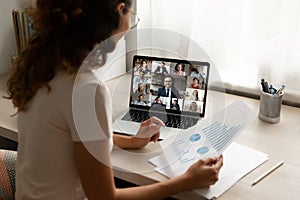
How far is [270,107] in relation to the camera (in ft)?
4.54

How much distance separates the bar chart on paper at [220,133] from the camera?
1122 millimetres

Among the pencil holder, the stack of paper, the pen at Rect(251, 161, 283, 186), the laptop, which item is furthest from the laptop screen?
the pen at Rect(251, 161, 283, 186)

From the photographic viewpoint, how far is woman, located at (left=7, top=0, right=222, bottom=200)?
2.87ft

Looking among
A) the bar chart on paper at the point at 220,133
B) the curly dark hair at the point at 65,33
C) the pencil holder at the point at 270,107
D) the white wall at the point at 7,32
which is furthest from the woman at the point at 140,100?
the white wall at the point at 7,32

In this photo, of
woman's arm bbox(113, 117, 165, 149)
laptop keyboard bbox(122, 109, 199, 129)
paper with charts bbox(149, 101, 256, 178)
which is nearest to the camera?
paper with charts bbox(149, 101, 256, 178)

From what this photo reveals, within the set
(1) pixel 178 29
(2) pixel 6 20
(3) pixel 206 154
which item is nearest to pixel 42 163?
A: (3) pixel 206 154

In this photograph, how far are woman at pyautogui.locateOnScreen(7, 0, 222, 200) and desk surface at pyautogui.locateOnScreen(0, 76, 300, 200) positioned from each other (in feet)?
0.33

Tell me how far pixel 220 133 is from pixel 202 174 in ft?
0.73

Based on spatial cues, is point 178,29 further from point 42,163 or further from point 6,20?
point 42,163

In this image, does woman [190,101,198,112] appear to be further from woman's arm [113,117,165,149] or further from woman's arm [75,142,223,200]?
woman's arm [75,142,223,200]

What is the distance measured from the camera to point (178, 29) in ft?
5.54

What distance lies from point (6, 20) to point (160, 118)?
0.89 metres

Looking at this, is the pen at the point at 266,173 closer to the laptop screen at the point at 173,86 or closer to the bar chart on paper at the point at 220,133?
the bar chart on paper at the point at 220,133

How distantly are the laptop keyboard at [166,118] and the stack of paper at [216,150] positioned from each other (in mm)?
45
